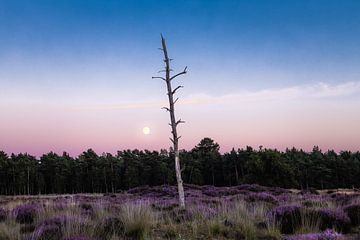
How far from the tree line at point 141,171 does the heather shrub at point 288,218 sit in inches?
3044

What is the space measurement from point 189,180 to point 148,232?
8444cm

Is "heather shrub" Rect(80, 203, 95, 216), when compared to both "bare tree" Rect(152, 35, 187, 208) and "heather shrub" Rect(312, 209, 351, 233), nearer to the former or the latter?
Answer: "bare tree" Rect(152, 35, 187, 208)

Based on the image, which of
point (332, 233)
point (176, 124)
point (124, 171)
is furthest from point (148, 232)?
point (124, 171)

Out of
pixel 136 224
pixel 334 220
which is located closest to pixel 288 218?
pixel 334 220

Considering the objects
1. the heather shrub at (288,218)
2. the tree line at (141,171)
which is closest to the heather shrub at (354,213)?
the heather shrub at (288,218)

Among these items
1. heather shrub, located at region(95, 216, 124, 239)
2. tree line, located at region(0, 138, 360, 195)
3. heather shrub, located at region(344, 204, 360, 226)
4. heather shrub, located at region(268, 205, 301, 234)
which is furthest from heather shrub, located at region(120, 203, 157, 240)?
tree line, located at region(0, 138, 360, 195)

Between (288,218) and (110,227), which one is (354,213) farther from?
(110,227)

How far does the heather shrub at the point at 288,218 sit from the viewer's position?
7859 mm

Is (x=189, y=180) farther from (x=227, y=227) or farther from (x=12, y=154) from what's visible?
(x=227, y=227)

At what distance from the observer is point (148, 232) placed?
7547 millimetres

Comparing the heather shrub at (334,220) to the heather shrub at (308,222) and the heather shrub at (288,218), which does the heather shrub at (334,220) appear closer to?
the heather shrub at (308,222)

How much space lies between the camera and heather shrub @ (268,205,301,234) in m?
7.86

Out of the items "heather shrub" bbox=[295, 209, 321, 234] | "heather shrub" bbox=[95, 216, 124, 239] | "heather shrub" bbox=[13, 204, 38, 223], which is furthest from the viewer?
"heather shrub" bbox=[13, 204, 38, 223]

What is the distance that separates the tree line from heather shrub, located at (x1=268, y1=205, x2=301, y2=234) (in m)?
77.3
